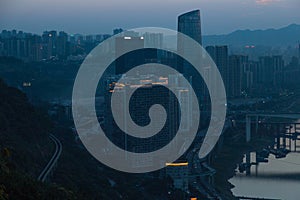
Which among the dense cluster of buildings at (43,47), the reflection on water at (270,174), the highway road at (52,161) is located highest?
the dense cluster of buildings at (43,47)

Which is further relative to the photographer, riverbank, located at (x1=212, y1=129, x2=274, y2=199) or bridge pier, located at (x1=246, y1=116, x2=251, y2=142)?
bridge pier, located at (x1=246, y1=116, x2=251, y2=142)

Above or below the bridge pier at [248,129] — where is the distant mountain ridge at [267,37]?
above

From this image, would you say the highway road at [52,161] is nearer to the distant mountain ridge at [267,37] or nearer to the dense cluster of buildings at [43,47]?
the dense cluster of buildings at [43,47]

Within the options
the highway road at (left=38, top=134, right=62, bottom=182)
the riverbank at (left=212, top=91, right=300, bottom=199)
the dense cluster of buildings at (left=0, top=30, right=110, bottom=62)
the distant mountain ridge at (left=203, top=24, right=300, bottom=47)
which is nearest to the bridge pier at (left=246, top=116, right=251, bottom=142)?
the riverbank at (left=212, top=91, right=300, bottom=199)

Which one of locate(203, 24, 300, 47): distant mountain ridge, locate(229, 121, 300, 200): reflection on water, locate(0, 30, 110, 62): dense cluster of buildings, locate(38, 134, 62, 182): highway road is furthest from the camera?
locate(203, 24, 300, 47): distant mountain ridge

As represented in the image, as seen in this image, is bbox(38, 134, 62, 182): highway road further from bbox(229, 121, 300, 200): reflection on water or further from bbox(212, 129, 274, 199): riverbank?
bbox(229, 121, 300, 200): reflection on water

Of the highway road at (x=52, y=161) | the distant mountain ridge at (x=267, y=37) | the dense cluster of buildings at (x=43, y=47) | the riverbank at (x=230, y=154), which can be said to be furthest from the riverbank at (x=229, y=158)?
the distant mountain ridge at (x=267, y=37)
